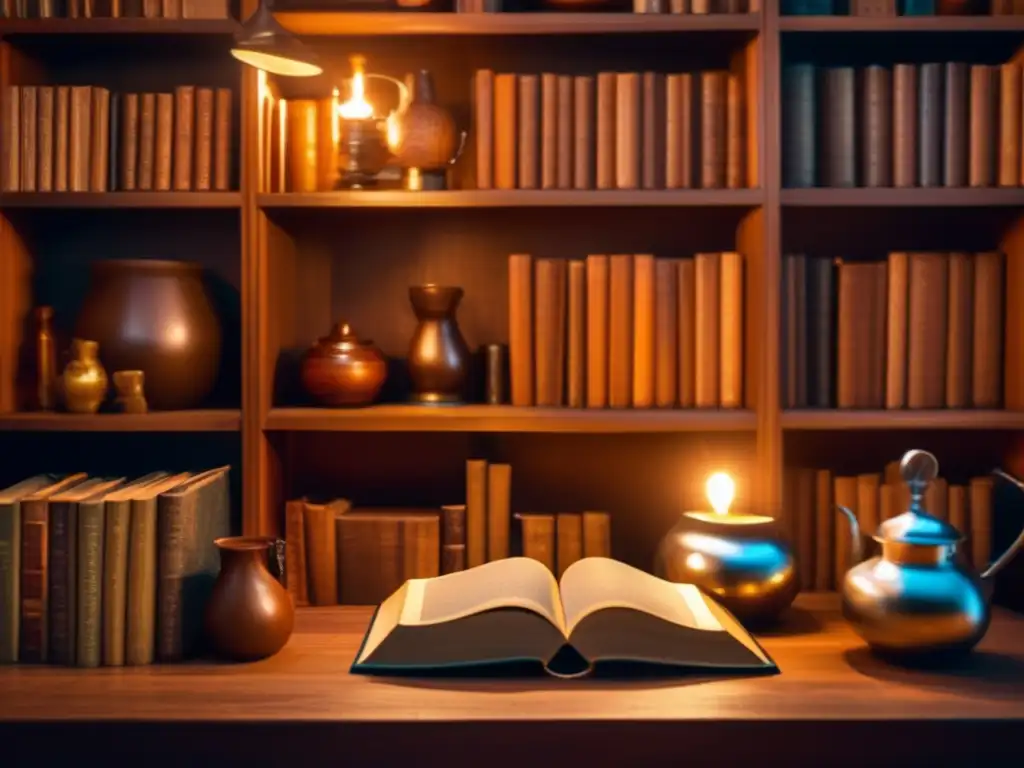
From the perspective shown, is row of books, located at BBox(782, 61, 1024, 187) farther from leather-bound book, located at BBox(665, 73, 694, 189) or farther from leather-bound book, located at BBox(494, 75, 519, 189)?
leather-bound book, located at BBox(494, 75, 519, 189)

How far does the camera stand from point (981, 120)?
6.06ft

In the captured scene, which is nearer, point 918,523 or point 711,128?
point 918,523

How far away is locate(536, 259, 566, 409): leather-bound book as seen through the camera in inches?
74.8

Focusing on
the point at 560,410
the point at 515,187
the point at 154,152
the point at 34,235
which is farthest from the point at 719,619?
the point at 34,235

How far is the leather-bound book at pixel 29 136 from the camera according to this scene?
1.88 metres

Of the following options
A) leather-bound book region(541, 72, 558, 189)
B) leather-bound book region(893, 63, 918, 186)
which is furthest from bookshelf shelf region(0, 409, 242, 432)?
leather-bound book region(893, 63, 918, 186)

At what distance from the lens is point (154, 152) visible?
1.92m

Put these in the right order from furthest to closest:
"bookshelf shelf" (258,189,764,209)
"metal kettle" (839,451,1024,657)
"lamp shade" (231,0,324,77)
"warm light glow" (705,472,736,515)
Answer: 1. "bookshelf shelf" (258,189,764,209)
2. "warm light glow" (705,472,736,515)
3. "lamp shade" (231,0,324,77)
4. "metal kettle" (839,451,1024,657)

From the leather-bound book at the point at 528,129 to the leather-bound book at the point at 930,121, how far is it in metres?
0.71

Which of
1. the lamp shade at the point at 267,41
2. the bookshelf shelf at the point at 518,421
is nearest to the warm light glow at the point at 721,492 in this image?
the bookshelf shelf at the point at 518,421

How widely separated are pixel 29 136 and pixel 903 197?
5.34 ft

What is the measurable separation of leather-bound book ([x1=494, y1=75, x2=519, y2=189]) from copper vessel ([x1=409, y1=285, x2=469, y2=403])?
24 centimetres

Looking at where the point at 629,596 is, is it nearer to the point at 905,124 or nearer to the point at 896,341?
the point at 896,341

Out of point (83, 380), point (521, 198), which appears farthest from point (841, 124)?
point (83, 380)
